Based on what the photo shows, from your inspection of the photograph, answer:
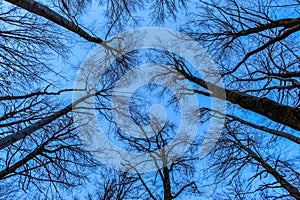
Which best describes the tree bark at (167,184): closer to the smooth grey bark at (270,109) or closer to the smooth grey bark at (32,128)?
the smooth grey bark at (32,128)

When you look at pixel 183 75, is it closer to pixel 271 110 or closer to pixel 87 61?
pixel 87 61

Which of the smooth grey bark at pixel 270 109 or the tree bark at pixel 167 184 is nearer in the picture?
the smooth grey bark at pixel 270 109

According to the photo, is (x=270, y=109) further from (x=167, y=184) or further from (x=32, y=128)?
(x=167, y=184)

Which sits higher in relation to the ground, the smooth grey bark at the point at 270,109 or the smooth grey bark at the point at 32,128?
→ the smooth grey bark at the point at 32,128

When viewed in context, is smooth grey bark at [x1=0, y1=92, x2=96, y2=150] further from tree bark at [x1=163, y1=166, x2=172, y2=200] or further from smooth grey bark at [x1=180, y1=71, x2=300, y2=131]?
tree bark at [x1=163, y1=166, x2=172, y2=200]

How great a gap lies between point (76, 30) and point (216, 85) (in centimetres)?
306

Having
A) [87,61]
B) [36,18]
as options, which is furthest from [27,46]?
[87,61]

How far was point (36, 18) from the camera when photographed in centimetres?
341

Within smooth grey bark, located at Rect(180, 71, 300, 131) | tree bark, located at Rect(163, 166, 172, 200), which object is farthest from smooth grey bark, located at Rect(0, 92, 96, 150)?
tree bark, located at Rect(163, 166, 172, 200)

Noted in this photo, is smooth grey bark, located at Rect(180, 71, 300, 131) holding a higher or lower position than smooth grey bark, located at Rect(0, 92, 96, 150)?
lower

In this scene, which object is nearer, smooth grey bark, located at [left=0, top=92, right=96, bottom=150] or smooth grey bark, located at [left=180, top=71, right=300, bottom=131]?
smooth grey bark, located at [left=180, top=71, right=300, bottom=131]

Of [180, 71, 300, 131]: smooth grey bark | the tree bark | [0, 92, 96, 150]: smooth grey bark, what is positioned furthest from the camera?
the tree bark

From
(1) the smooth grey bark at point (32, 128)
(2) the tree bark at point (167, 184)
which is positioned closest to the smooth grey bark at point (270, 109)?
(1) the smooth grey bark at point (32, 128)

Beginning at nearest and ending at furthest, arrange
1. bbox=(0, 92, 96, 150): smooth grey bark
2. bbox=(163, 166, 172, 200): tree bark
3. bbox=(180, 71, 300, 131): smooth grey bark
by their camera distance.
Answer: bbox=(180, 71, 300, 131): smooth grey bark, bbox=(0, 92, 96, 150): smooth grey bark, bbox=(163, 166, 172, 200): tree bark
